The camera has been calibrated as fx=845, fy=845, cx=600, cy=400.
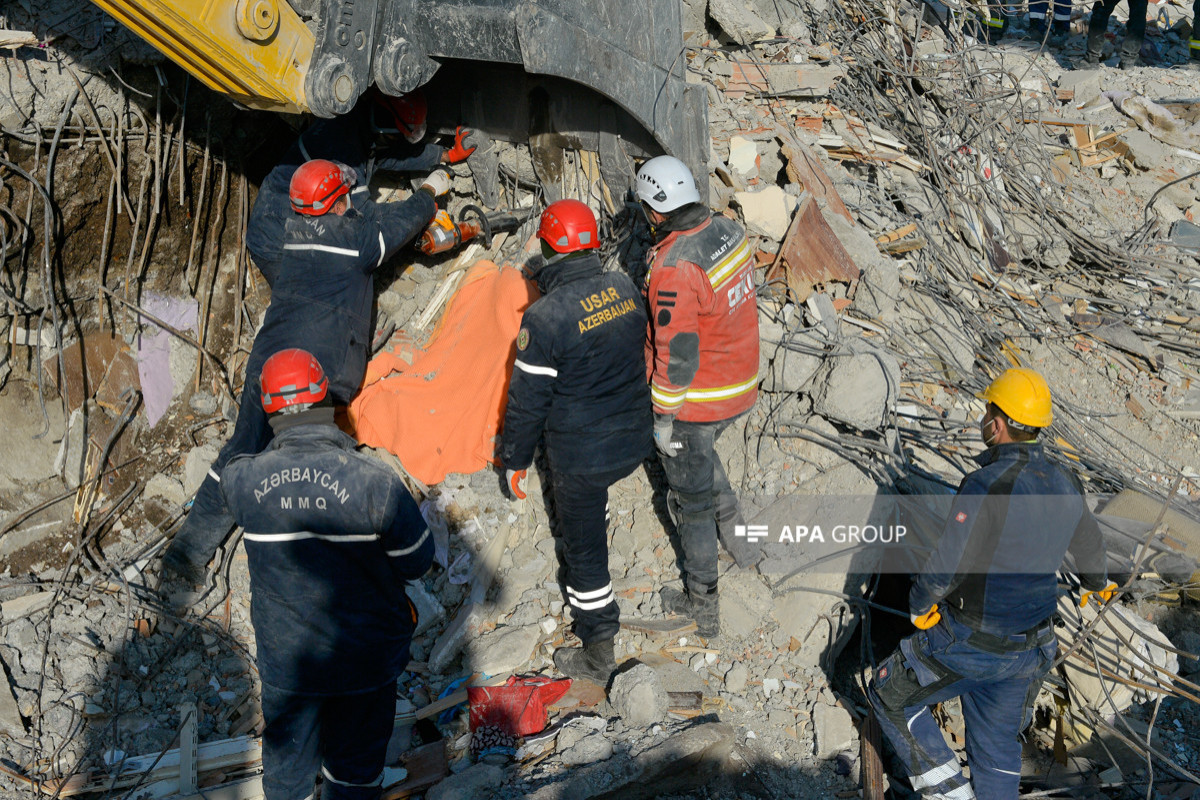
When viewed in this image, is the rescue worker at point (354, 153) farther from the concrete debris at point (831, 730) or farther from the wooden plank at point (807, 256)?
the concrete debris at point (831, 730)

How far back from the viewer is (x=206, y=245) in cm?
502

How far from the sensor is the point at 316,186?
4.15m

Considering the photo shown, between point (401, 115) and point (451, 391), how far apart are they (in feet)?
5.25

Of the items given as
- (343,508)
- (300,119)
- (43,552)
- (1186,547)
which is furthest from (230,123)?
(1186,547)

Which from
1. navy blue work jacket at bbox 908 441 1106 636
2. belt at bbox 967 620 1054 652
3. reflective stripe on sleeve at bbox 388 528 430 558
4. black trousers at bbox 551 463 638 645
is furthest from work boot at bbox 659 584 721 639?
reflective stripe on sleeve at bbox 388 528 430 558

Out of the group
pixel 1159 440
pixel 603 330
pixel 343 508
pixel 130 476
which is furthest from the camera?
pixel 1159 440

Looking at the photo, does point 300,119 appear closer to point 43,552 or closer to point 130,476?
point 130,476

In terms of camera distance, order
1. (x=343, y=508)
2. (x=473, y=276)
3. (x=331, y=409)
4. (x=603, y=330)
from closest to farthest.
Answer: (x=343, y=508) < (x=331, y=409) < (x=603, y=330) < (x=473, y=276)

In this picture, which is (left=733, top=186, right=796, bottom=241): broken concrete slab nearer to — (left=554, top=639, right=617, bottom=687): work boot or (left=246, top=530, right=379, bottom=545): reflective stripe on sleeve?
(left=554, top=639, right=617, bottom=687): work boot

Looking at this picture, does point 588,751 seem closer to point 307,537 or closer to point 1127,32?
point 307,537

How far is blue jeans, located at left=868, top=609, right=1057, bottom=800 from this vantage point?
3.45 m

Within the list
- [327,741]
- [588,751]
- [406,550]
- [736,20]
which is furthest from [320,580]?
[736,20]

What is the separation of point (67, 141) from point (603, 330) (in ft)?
9.77

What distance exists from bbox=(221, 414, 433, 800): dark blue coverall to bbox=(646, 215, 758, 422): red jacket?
1379mm
